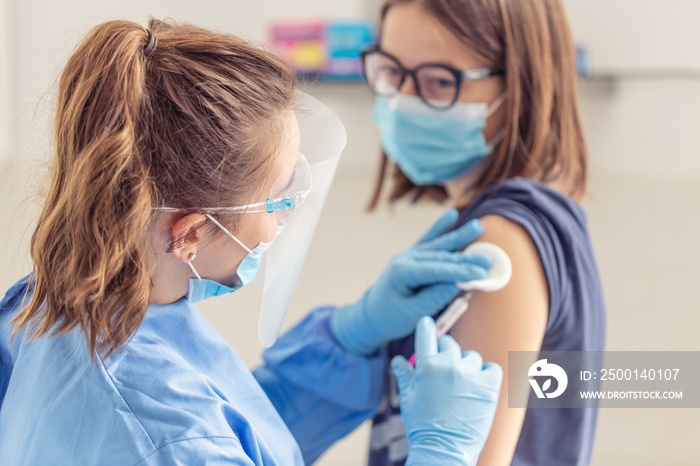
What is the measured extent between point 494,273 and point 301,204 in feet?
0.99

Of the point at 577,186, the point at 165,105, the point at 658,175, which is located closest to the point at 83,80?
the point at 165,105

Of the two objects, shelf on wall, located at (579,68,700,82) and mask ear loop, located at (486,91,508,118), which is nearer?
mask ear loop, located at (486,91,508,118)

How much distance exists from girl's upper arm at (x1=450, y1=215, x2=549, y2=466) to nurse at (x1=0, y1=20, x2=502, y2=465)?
42mm

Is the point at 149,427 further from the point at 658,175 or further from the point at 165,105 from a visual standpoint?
the point at 658,175

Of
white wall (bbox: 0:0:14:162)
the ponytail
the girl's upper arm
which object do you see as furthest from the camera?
white wall (bbox: 0:0:14:162)

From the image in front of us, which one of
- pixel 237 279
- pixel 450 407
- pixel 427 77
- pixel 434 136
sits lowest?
pixel 450 407

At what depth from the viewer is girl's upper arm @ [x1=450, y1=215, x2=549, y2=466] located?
0.85m

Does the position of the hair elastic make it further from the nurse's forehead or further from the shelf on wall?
the shelf on wall

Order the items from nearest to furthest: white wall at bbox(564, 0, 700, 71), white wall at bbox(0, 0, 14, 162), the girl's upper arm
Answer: the girl's upper arm, white wall at bbox(564, 0, 700, 71), white wall at bbox(0, 0, 14, 162)

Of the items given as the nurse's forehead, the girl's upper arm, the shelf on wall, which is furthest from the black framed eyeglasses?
the shelf on wall

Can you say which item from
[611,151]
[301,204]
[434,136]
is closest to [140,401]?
[301,204]

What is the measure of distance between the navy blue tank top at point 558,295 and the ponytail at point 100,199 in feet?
1.76

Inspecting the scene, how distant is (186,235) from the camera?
0.69 meters

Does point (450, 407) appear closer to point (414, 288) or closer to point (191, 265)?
point (414, 288)
